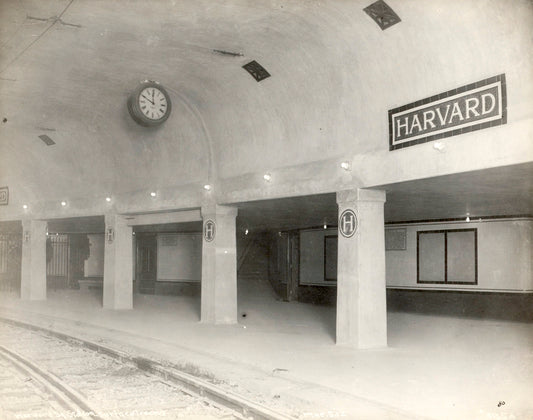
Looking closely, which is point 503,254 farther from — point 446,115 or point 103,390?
point 103,390

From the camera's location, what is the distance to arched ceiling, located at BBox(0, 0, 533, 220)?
332 inches

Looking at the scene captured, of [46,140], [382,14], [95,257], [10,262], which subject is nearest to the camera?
[382,14]

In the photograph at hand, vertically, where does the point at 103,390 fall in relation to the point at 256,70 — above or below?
below

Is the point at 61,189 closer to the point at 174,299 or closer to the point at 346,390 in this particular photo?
the point at 174,299

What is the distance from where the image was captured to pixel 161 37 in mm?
11078

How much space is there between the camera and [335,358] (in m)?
9.73

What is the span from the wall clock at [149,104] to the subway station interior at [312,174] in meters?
0.04

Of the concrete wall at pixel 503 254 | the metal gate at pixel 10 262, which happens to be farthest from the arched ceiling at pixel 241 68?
the metal gate at pixel 10 262

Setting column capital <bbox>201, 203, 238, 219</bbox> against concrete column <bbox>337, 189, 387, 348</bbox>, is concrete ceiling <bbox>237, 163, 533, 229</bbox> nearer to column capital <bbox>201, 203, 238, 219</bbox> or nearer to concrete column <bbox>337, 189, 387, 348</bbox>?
column capital <bbox>201, 203, 238, 219</bbox>

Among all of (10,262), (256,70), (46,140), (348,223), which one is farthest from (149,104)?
(10,262)

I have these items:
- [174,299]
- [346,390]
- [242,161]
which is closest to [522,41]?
[346,390]

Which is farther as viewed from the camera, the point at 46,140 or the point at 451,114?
the point at 46,140

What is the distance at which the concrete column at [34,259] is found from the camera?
21.9 meters

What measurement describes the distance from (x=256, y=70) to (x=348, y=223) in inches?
141
